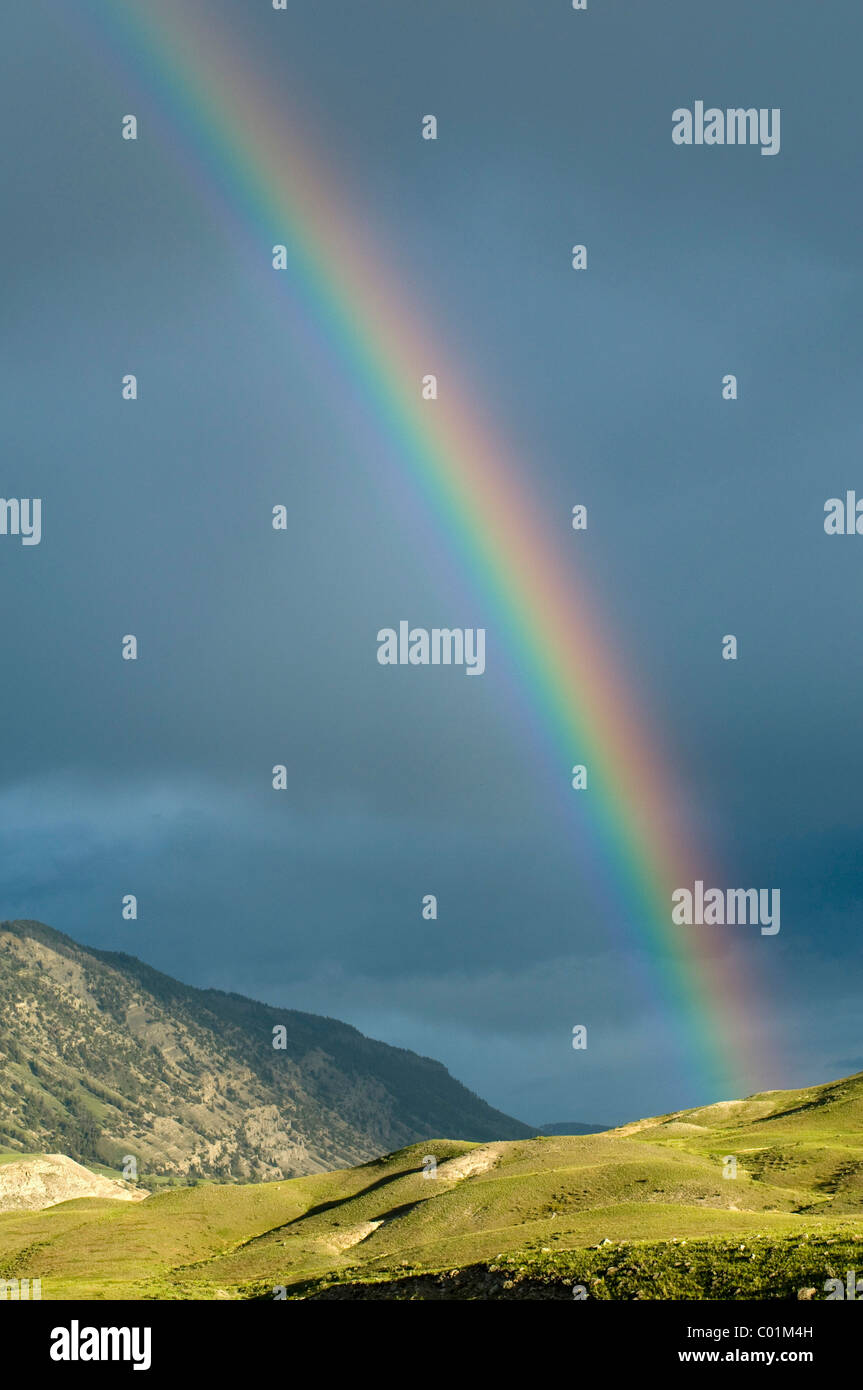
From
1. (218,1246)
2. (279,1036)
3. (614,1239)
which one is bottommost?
(218,1246)

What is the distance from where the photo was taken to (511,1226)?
98.9 metres

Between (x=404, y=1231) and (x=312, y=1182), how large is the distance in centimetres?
5666

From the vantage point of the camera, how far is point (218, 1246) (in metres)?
128

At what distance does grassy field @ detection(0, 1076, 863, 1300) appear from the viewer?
200 feet

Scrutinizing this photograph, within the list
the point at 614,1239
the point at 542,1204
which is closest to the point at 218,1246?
the point at 542,1204

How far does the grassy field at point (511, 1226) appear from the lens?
200 feet
